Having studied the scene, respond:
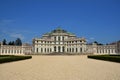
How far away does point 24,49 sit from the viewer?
3627 inches

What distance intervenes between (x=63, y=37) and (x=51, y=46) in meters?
8.82

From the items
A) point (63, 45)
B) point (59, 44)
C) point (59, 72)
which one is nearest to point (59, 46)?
point (59, 44)

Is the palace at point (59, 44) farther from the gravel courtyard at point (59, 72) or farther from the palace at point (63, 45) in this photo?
the gravel courtyard at point (59, 72)

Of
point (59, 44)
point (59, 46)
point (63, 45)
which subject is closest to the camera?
point (63, 45)

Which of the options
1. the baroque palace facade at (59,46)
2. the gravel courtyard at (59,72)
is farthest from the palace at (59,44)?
the gravel courtyard at (59,72)

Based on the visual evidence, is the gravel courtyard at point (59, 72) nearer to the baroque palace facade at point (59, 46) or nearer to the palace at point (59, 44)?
the baroque palace facade at point (59, 46)

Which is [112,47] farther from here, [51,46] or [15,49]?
[15,49]

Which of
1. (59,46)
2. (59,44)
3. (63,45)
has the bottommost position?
(59,46)

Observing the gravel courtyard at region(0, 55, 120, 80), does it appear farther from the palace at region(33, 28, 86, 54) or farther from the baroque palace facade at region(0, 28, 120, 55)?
the palace at region(33, 28, 86, 54)

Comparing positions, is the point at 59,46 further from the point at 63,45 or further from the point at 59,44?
the point at 63,45

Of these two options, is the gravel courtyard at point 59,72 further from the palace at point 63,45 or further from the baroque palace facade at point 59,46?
the palace at point 63,45

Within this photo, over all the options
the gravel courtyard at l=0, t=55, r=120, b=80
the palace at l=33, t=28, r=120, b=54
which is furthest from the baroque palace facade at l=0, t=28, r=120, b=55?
the gravel courtyard at l=0, t=55, r=120, b=80

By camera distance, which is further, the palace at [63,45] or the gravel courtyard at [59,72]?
the palace at [63,45]

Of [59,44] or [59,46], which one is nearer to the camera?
[59,46]
